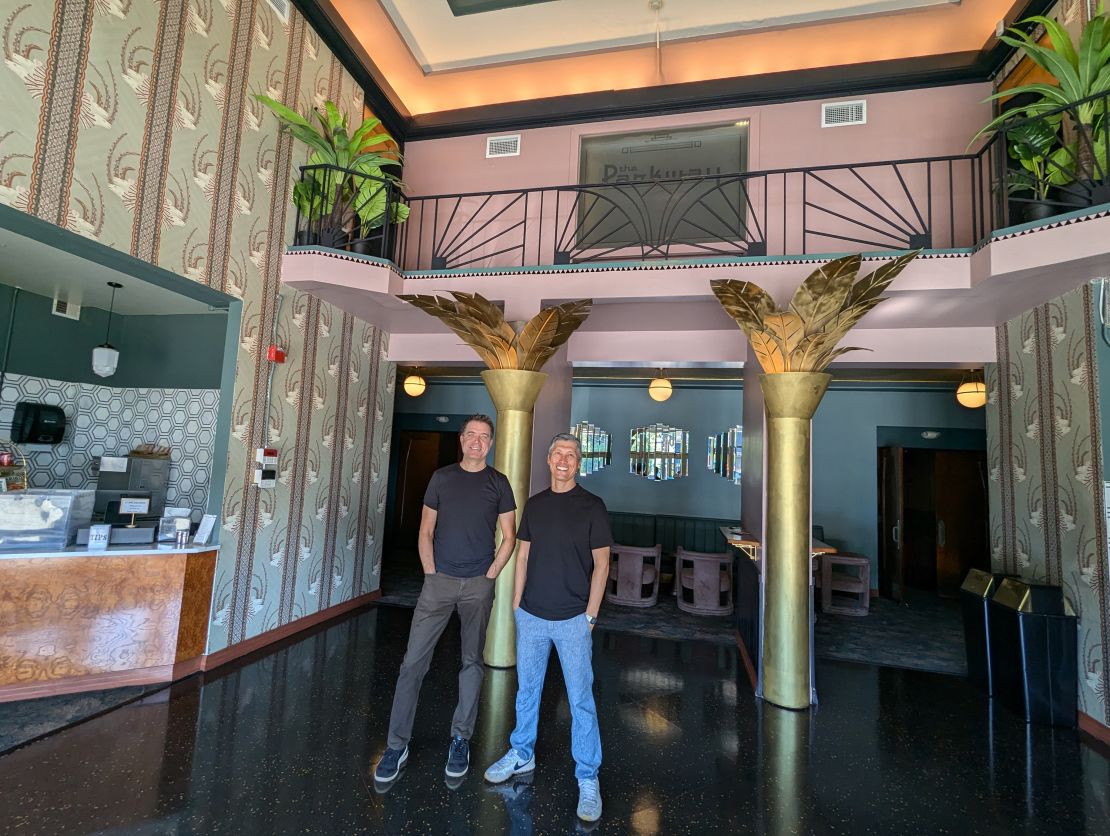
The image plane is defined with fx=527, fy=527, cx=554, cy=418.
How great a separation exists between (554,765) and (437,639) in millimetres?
868

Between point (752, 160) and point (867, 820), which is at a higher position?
point (752, 160)

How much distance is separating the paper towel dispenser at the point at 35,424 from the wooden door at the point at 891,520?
28.1 feet

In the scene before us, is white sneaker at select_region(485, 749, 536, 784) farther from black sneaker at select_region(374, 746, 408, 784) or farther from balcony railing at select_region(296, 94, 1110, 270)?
balcony railing at select_region(296, 94, 1110, 270)

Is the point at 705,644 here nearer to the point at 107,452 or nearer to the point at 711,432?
the point at 711,432

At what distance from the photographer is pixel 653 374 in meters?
7.56

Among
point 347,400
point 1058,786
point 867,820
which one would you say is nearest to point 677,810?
point 867,820

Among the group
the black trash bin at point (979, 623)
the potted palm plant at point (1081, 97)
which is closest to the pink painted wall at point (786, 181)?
the potted palm plant at point (1081, 97)

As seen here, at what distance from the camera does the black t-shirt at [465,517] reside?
245cm

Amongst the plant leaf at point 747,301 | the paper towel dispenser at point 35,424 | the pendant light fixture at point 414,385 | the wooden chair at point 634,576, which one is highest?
the plant leaf at point 747,301

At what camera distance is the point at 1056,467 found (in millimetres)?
3572

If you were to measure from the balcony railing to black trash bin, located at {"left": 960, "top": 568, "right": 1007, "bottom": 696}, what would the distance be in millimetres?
2498

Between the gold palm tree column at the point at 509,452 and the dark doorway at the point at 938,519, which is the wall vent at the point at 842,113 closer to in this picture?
the gold palm tree column at the point at 509,452

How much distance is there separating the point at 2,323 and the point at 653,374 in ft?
21.8

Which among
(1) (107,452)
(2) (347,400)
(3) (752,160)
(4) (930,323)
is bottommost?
(1) (107,452)
